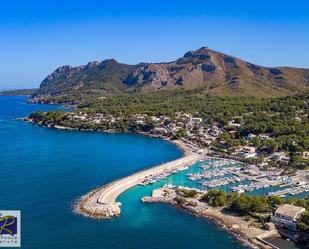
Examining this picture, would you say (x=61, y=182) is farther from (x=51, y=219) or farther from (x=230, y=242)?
(x=230, y=242)

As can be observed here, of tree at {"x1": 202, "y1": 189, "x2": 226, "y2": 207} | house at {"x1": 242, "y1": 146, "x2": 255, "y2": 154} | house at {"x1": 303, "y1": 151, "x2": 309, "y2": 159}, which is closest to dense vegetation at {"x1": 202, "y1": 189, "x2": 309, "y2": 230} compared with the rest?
tree at {"x1": 202, "y1": 189, "x2": 226, "y2": 207}

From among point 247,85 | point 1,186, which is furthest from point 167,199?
point 247,85

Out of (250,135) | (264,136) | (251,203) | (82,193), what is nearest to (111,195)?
(82,193)

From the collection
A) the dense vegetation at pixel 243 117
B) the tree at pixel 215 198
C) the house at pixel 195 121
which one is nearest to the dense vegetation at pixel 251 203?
the tree at pixel 215 198

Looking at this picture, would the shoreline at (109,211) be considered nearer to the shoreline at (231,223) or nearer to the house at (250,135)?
the shoreline at (231,223)

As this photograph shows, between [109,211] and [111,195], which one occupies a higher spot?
[111,195]

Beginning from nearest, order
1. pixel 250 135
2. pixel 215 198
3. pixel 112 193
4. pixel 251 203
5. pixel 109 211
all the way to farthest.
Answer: pixel 251 203 → pixel 109 211 → pixel 215 198 → pixel 112 193 → pixel 250 135

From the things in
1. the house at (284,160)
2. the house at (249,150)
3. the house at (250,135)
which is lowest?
the house at (284,160)

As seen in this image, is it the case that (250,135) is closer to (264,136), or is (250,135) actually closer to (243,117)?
(264,136)
